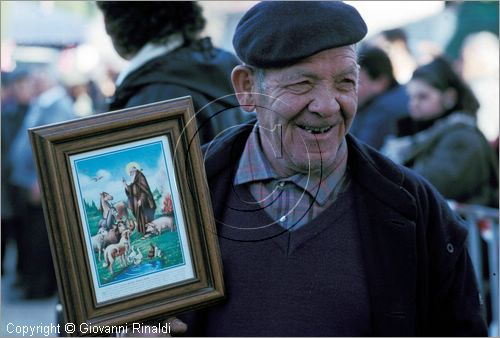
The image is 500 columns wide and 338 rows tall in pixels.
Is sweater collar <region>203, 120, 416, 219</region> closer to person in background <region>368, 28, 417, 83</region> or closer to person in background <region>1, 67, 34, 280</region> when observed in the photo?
person in background <region>368, 28, 417, 83</region>

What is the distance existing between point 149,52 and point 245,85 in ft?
2.74

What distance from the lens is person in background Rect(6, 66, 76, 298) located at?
8875mm

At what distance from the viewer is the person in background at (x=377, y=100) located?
6.71 metres

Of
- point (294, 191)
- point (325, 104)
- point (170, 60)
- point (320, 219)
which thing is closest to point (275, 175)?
point (294, 191)

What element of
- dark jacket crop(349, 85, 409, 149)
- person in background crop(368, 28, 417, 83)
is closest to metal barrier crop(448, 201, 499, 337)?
dark jacket crop(349, 85, 409, 149)

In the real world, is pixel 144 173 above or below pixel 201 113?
below

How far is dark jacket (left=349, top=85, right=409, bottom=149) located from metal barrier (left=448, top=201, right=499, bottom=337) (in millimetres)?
1018

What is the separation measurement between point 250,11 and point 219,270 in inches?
29.4

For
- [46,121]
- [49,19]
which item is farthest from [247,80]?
[49,19]

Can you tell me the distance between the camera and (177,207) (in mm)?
2445

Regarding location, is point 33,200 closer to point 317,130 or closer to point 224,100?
point 224,100

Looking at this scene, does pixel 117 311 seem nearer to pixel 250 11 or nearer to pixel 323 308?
pixel 323 308

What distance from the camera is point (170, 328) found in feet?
8.16

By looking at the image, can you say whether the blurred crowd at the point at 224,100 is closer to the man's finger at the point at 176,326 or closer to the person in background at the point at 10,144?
the person in background at the point at 10,144
